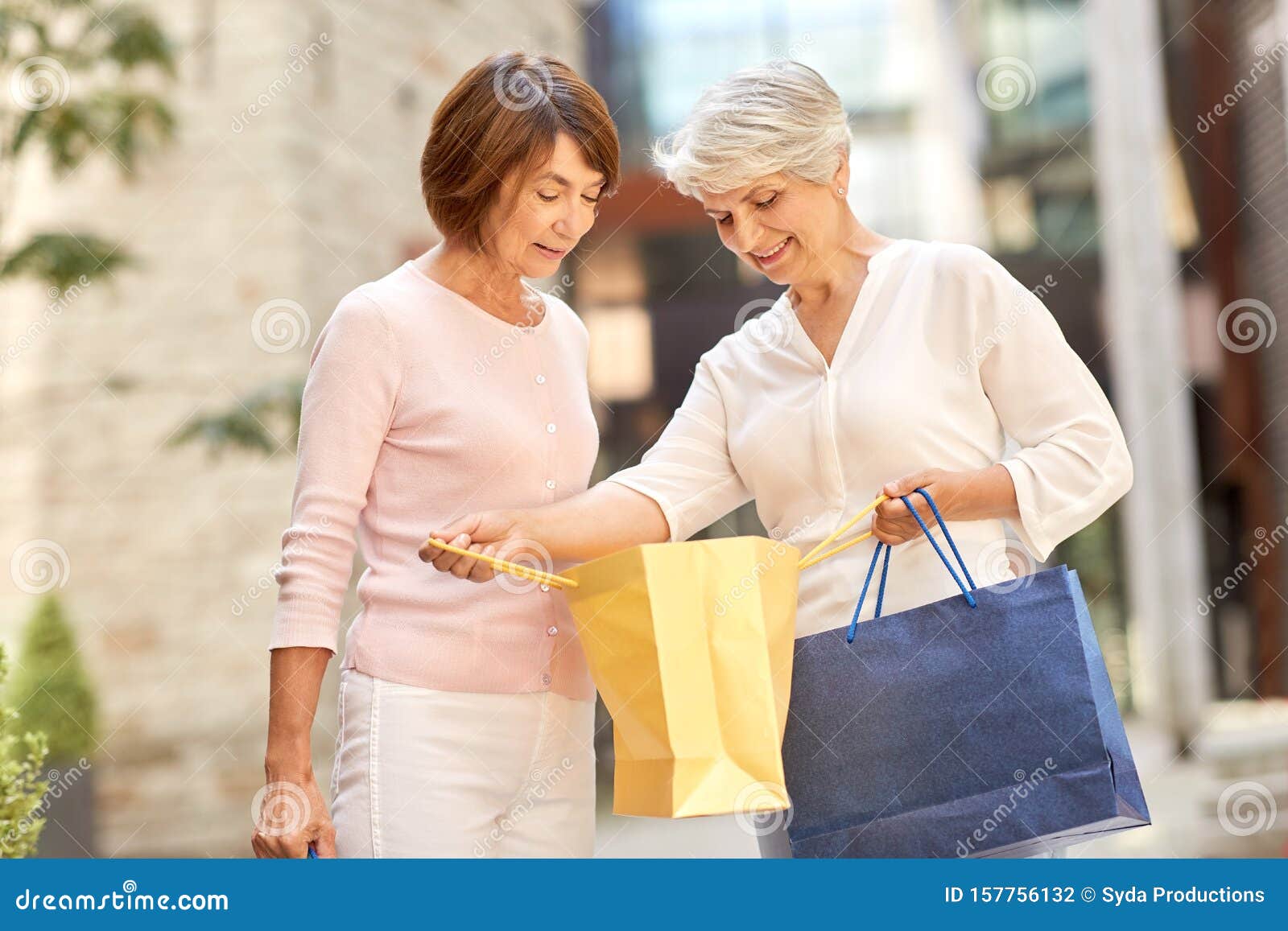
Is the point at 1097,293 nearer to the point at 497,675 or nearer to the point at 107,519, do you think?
the point at 107,519

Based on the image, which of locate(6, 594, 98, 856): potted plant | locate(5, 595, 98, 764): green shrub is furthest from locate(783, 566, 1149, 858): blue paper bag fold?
locate(5, 595, 98, 764): green shrub

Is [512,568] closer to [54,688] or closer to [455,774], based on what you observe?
[455,774]

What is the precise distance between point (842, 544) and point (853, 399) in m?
0.20

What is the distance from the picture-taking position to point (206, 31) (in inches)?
255

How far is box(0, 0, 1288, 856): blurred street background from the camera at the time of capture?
6004 mm

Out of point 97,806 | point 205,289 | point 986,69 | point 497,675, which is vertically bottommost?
point 497,675

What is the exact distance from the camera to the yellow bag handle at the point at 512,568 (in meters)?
1.63

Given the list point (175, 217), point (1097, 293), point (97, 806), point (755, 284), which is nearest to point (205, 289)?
point (175, 217)

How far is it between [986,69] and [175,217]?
627 centimetres

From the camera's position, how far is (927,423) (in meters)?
1.79

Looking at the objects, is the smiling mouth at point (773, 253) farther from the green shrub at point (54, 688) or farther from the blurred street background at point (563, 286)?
the green shrub at point (54, 688)

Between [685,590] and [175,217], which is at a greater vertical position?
[175,217]

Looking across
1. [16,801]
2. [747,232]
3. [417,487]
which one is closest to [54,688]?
[16,801]

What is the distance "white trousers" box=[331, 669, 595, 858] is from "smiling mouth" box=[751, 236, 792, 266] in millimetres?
694
